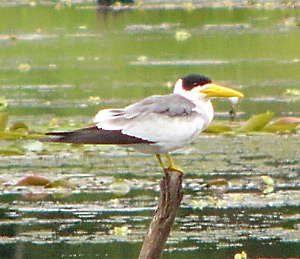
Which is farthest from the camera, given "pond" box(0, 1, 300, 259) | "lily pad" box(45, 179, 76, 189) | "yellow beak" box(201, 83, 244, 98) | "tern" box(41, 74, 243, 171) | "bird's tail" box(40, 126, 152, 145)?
"lily pad" box(45, 179, 76, 189)

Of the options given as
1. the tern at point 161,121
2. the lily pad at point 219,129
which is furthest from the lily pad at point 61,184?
the tern at point 161,121

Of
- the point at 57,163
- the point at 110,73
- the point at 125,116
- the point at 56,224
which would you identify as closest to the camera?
the point at 125,116

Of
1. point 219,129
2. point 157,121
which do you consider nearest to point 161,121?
point 157,121

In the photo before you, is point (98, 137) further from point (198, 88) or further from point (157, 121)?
point (198, 88)

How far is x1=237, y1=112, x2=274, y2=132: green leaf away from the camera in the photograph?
11.5 meters

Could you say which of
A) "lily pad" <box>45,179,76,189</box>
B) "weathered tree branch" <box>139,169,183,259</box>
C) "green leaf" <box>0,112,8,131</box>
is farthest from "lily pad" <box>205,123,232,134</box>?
"weathered tree branch" <box>139,169,183,259</box>

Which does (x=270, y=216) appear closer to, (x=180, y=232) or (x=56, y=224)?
(x=180, y=232)

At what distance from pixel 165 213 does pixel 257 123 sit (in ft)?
19.0

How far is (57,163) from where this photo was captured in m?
10.7

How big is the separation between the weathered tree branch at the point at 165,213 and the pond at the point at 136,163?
1.73 metres

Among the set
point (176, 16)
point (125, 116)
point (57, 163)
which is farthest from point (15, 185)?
point (176, 16)

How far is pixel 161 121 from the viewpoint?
6.21m

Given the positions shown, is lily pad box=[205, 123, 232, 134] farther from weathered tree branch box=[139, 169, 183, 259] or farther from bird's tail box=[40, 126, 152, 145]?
weathered tree branch box=[139, 169, 183, 259]

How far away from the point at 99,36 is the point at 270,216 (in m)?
16.0
